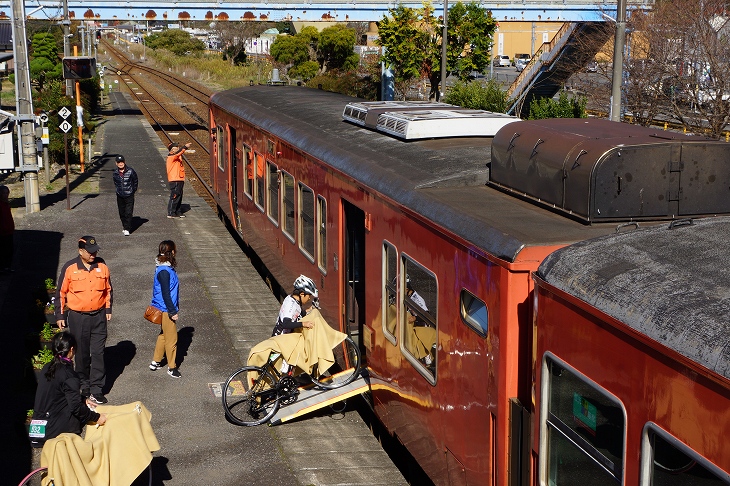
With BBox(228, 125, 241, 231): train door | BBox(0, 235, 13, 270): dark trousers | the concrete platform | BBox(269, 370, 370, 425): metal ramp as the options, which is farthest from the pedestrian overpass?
BBox(269, 370, 370, 425): metal ramp

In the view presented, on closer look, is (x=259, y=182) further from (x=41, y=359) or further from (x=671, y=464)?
(x=671, y=464)

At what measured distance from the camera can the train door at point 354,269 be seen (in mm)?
9188

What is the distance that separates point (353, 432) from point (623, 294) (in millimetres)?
5266

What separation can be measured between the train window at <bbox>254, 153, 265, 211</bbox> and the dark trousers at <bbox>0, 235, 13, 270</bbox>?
3941 mm

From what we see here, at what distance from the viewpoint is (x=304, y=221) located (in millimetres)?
10992

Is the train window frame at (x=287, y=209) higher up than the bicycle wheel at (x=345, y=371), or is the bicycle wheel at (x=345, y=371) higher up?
the train window frame at (x=287, y=209)

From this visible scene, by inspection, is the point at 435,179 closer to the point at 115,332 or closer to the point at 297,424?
the point at 297,424

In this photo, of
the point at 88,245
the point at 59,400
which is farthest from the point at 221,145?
the point at 59,400

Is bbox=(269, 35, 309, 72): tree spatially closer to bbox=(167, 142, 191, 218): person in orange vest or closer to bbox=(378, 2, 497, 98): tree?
bbox=(378, 2, 497, 98): tree

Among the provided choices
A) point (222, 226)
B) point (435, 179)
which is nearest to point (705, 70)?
point (222, 226)

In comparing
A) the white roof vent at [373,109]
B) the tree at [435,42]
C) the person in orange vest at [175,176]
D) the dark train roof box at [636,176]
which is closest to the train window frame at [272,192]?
the white roof vent at [373,109]

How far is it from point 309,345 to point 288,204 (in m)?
3.23

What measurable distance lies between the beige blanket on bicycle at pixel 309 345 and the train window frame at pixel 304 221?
61.2 inches

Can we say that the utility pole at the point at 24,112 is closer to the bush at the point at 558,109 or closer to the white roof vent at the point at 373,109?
the white roof vent at the point at 373,109
